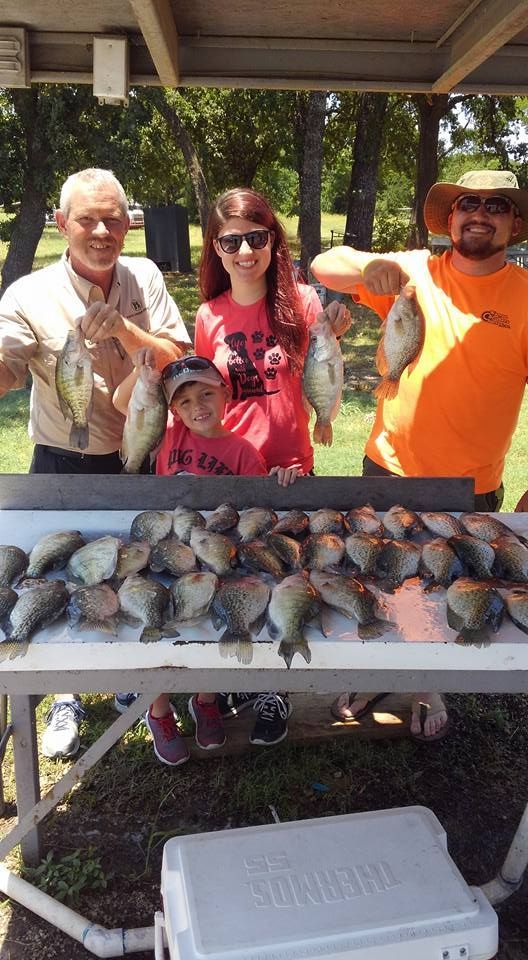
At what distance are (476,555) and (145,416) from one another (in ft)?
4.52

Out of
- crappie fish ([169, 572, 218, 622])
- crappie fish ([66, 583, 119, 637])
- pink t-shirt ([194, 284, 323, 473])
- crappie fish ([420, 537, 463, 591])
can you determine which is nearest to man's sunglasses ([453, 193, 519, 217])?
pink t-shirt ([194, 284, 323, 473])

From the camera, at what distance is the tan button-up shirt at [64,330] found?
3352 mm

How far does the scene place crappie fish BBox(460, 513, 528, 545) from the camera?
2.74 meters

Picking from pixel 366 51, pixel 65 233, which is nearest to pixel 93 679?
pixel 65 233

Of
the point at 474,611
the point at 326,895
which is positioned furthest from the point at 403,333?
the point at 326,895

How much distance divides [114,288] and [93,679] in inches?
84.9

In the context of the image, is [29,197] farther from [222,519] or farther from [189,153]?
[222,519]

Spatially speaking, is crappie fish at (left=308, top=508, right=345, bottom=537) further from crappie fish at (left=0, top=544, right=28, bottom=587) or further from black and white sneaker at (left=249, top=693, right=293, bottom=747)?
black and white sneaker at (left=249, top=693, right=293, bottom=747)

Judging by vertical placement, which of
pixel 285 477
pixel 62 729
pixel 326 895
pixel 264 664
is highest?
pixel 285 477

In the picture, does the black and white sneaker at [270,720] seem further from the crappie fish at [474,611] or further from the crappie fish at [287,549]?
the crappie fish at [474,611]

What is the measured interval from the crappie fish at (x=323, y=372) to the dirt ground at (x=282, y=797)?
1.77m

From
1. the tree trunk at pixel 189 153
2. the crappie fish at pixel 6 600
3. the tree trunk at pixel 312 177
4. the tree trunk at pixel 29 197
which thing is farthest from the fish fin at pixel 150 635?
the tree trunk at pixel 189 153

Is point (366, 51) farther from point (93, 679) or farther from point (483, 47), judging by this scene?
point (93, 679)

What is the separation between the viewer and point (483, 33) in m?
2.54
